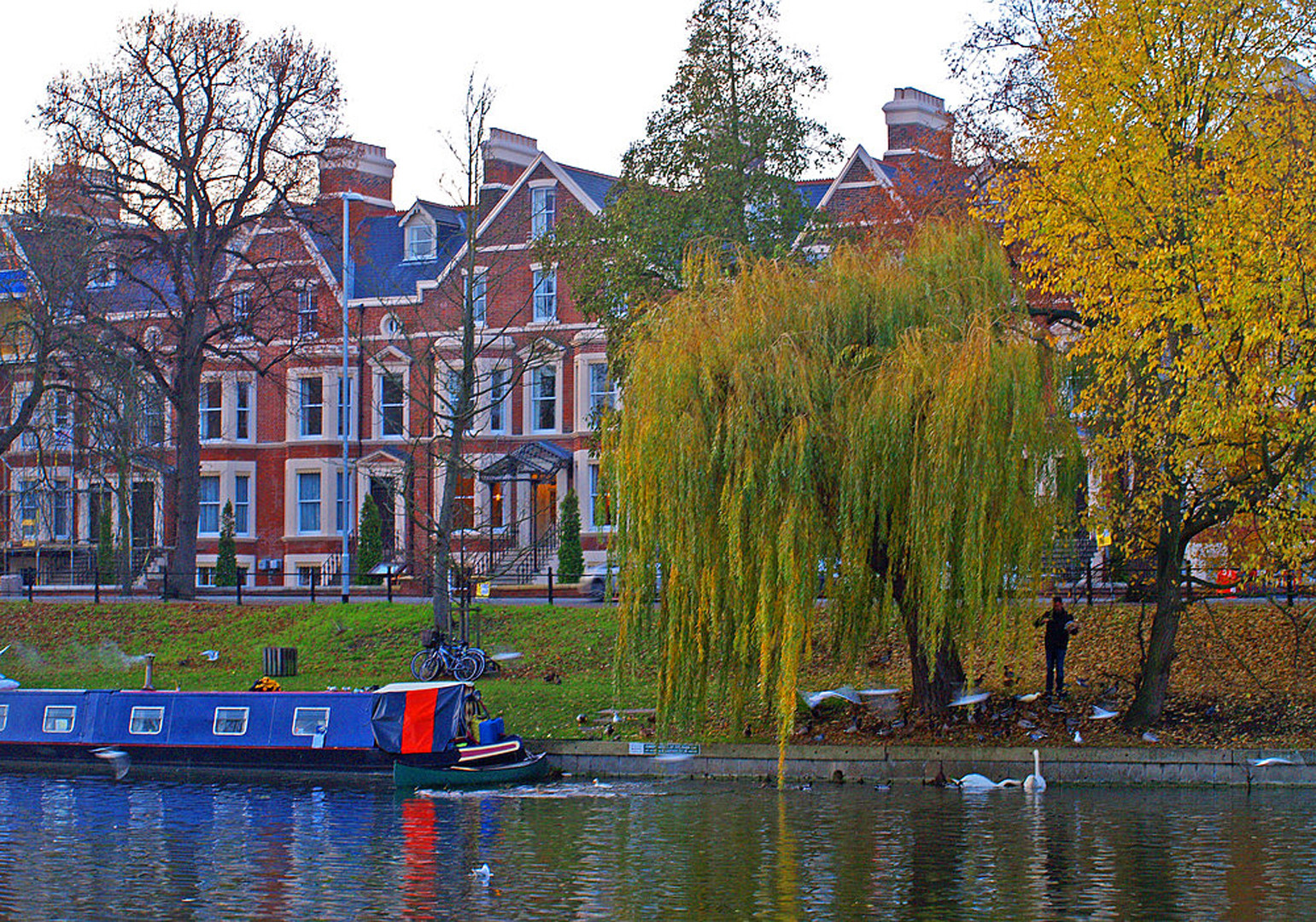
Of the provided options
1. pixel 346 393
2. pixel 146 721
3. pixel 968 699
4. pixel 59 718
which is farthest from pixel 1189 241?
pixel 346 393

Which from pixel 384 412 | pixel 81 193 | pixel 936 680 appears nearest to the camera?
pixel 936 680

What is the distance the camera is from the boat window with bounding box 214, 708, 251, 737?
2897 cm

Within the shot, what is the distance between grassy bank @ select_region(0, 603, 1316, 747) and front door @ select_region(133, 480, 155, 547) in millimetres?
12852

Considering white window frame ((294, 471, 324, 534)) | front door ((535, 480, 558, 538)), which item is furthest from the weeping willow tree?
white window frame ((294, 471, 324, 534))

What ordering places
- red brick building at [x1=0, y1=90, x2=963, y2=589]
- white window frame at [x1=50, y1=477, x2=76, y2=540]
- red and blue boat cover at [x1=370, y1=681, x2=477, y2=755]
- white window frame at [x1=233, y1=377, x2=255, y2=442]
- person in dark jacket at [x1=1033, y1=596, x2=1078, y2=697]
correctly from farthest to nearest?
Answer: white window frame at [x1=233, y1=377, x2=255, y2=442]
white window frame at [x1=50, y1=477, x2=76, y2=540]
red brick building at [x1=0, y1=90, x2=963, y2=589]
red and blue boat cover at [x1=370, y1=681, x2=477, y2=755]
person in dark jacket at [x1=1033, y1=596, x2=1078, y2=697]

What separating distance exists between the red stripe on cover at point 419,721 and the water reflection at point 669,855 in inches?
64.6

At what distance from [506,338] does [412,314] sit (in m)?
3.11

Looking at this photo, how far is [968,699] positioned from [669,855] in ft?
25.9

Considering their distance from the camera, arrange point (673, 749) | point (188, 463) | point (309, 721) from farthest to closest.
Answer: point (188, 463), point (309, 721), point (673, 749)

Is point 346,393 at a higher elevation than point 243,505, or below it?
higher

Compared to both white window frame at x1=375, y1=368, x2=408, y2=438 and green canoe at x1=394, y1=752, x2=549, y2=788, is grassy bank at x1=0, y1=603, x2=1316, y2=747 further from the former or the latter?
white window frame at x1=375, y1=368, x2=408, y2=438

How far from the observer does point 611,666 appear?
1289 inches

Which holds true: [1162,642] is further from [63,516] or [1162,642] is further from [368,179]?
[63,516]

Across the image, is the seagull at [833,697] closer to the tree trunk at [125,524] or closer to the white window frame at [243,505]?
the tree trunk at [125,524]
